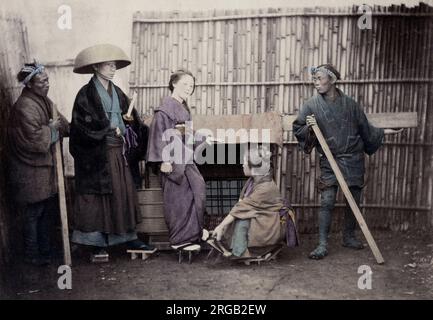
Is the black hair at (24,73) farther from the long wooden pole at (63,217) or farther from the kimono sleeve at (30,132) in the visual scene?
the long wooden pole at (63,217)

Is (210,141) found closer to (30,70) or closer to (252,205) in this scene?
(252,205)

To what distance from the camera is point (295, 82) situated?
5.38 meters

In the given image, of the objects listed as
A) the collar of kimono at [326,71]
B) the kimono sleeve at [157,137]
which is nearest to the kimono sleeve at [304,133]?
the collar of kimono at [326,71]

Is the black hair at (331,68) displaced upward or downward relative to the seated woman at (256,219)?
upward

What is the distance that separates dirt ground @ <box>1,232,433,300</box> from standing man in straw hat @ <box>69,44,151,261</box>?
292 millimetres

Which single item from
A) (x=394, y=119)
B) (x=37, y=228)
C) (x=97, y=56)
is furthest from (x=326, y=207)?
(x=37, y=228)

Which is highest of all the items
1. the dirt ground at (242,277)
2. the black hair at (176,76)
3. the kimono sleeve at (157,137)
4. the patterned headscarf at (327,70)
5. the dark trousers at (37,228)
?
the patterned headscarf at (327,70)

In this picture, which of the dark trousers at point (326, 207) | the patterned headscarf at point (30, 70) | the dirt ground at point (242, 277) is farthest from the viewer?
the dark trousers at point (326, 207)

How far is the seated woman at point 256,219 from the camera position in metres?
4.85

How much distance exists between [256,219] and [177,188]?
2.33ft

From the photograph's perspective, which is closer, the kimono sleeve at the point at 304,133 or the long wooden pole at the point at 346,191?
the long wooden pole at the point at 346,191

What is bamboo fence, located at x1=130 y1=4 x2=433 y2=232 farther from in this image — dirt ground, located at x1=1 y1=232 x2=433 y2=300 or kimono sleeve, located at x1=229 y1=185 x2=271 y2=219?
kimono sleeve, located at x1=229 y1=185 x2=271 y2=219

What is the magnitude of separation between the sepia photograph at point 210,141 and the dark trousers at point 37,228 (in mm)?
12
